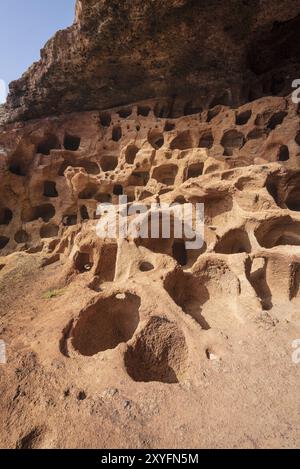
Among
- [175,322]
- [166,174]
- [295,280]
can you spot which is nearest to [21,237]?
[166,174]

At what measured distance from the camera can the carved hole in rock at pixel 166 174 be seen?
10.1 meters

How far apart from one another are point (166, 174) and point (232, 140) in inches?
112

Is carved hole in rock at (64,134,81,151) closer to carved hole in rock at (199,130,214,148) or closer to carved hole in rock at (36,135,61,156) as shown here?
carved hole in rock at (36,135,61,156)

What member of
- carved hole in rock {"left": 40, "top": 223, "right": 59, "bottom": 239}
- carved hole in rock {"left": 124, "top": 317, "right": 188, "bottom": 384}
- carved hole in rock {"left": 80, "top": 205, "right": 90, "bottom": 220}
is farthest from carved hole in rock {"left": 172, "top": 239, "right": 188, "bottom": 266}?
carved hole in rock {"left": 40, "top": 223, "right": 59, "bottom": 239}

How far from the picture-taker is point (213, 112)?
444 inches

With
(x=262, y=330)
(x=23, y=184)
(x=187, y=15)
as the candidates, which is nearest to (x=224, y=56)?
(x=187, y=15)

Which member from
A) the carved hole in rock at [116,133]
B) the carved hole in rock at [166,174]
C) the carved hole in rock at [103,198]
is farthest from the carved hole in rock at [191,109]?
the carved hole in rock at [103,198]

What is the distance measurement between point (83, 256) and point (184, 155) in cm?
542

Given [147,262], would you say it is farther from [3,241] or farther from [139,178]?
[3,241]

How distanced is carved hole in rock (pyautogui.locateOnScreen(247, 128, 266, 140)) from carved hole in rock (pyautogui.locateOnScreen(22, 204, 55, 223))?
8.26m

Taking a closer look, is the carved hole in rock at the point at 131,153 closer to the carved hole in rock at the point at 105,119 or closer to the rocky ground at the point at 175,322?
the rocky ground at the point at 175,322

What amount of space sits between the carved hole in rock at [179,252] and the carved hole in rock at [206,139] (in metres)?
6.11

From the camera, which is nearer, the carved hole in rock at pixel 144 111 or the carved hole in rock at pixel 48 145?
the carved hole in rock at pixel 144 111
